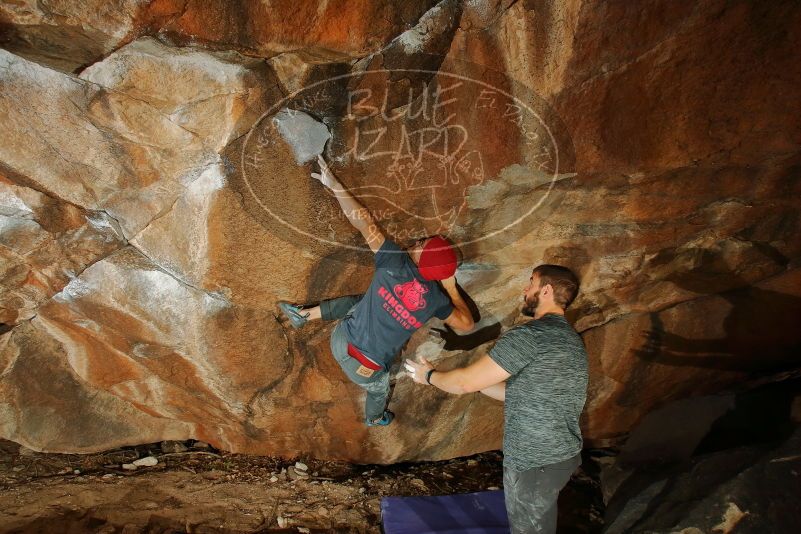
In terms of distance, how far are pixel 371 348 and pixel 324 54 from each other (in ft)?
5.63

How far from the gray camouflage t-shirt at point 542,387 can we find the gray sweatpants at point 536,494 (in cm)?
6

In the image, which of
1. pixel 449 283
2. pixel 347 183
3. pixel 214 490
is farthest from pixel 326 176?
pixel 214 490

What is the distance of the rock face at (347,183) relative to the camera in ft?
7.34

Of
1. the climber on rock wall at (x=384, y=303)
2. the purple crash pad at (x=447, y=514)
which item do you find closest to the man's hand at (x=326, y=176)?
the climber on rock wall at (x=384, y=303)

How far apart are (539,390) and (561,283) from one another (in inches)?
22.4

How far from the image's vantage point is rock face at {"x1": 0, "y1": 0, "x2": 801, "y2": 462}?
2236 millimetres

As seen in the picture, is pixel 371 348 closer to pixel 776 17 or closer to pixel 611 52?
pixel 611 52

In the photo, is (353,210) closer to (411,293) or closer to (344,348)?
(411,293)

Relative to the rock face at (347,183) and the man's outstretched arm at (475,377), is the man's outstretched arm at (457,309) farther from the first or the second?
the man's outstretched arm at (475,377)

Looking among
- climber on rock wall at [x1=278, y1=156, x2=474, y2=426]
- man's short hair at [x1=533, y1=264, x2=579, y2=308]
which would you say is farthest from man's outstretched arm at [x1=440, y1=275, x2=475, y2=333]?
man's short hair at [x1=533, y1=264, x2=579, y2=308]

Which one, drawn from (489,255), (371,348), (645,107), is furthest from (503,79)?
(371,348)

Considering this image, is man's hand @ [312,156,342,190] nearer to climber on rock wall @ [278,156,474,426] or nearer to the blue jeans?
climber on rock wall @ [278,156,474,426]

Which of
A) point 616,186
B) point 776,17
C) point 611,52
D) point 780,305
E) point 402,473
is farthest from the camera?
point 402,473

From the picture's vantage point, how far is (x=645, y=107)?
2.40 metres
